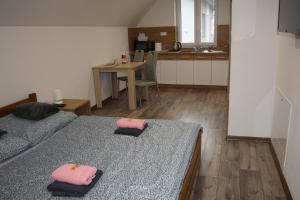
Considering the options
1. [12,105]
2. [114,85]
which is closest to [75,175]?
[12,105]

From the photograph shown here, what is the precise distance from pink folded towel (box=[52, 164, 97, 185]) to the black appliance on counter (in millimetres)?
5107

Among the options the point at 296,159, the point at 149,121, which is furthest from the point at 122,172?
the point at 296,159

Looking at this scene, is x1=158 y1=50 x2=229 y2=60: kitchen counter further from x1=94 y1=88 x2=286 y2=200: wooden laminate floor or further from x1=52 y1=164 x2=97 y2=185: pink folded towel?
x1=52 y1=164 x2=97 y2=185: pink folded towel

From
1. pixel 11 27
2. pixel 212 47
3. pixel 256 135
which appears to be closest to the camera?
pixel 11 27

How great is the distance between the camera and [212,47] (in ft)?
21.1

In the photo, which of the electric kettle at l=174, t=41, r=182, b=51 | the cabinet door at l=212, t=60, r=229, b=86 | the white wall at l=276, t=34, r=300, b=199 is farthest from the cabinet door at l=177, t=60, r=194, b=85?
the white wall at l=276, t=34, r=300, b=199

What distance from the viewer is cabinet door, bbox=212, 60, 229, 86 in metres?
5.97

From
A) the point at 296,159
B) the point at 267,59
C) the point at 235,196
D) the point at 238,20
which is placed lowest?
the point at 235,196

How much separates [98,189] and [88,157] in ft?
1.63

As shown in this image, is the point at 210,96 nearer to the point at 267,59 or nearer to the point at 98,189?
the point at 267,59

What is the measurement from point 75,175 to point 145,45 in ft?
17.1

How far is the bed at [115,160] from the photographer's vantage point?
5.42 ft

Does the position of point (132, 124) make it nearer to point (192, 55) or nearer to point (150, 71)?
point (150, 71)

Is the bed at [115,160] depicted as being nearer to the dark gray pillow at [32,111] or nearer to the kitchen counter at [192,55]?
the dark gray pillow at [32,111]
